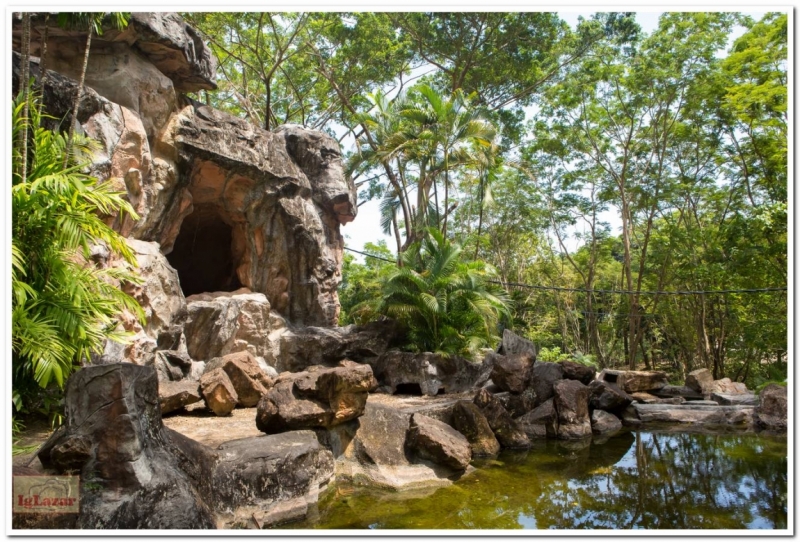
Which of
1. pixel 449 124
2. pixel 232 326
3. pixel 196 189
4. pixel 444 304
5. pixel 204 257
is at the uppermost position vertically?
pixel 449 124

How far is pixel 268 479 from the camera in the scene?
450 cm

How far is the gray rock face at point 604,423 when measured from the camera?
8.53m

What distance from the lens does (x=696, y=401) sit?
404 inches

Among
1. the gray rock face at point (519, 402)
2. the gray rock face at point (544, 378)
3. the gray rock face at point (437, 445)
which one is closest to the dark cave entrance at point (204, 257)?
the gray rock face at point (519, 402)

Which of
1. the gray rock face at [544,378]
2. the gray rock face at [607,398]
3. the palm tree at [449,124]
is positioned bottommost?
the gray rock face at [607,398]

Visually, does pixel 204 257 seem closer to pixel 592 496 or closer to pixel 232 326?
pixel 232 326

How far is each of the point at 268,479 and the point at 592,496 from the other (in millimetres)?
3062

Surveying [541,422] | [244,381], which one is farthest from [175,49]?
[541,422]

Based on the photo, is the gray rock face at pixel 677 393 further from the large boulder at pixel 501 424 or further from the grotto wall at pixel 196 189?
the grotto wall at pixel 196 189

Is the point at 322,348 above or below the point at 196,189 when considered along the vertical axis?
below

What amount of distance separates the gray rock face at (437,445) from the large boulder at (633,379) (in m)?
5.64

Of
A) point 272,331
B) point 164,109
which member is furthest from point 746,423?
point 164,109

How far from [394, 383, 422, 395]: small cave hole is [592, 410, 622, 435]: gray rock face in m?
3.44

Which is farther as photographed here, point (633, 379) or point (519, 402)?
point (633, 379)
